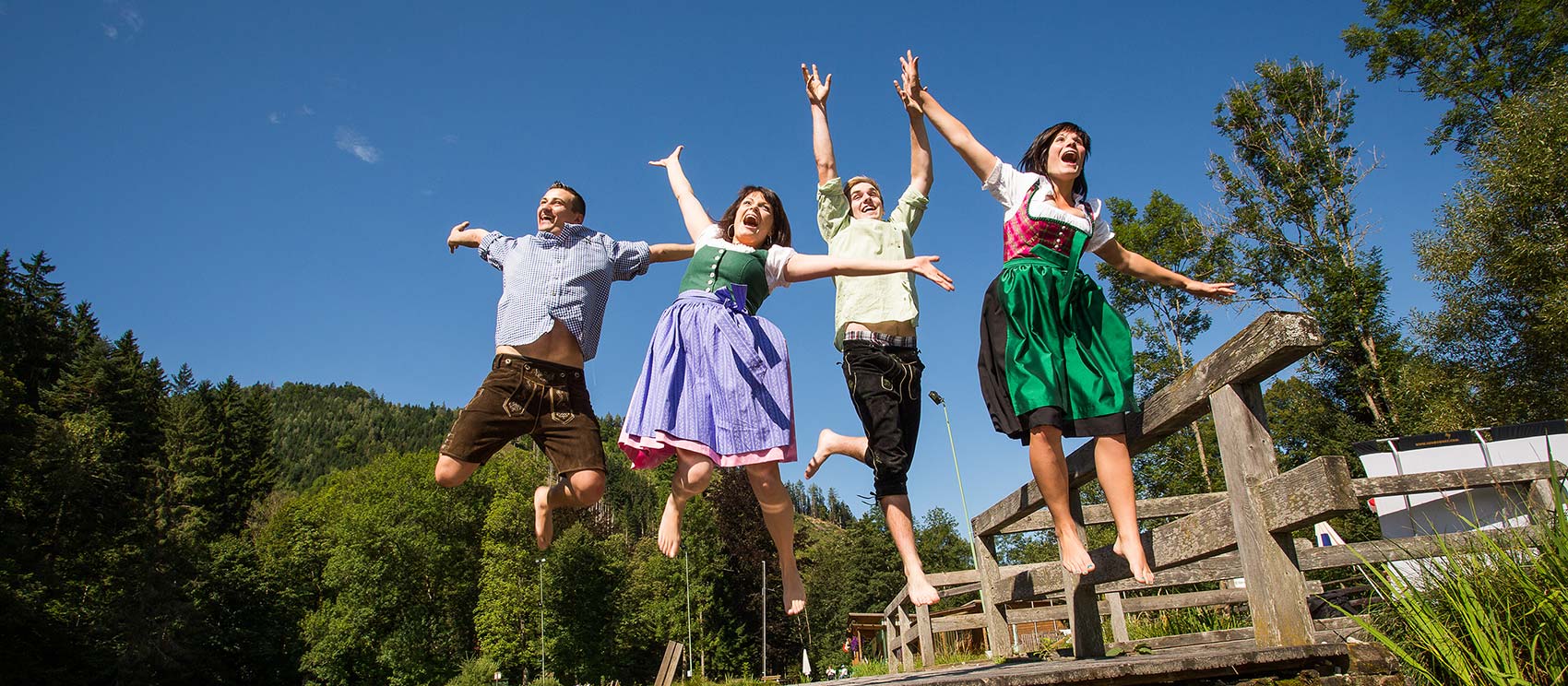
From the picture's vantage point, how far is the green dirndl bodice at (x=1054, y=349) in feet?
11.8

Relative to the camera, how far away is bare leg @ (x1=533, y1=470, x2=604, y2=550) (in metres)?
4.34

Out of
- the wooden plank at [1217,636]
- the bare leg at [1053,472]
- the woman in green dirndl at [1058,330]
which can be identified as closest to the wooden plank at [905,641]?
the wooden plank at [1217,636]

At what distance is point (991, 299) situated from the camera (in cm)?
405

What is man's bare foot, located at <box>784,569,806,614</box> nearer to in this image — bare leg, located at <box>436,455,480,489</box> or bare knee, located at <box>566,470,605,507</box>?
bare knee, located at <box>566,470,605,507</box>

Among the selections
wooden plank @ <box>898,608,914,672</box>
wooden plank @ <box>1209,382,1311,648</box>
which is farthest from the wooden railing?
wooden plank @ <box>898,608,914,672</box>

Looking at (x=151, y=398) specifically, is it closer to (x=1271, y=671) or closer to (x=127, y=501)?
(x=127, y=501)

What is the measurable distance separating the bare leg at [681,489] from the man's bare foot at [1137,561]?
6.05ft

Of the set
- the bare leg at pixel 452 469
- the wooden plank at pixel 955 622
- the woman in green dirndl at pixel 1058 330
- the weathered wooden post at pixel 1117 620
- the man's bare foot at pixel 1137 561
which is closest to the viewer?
the man's bare foot at pixel 1137 561

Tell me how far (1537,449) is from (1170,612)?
26.3 feet

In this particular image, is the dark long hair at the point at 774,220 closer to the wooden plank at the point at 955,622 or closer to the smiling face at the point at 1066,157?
the smiling face at the point at 1066,157

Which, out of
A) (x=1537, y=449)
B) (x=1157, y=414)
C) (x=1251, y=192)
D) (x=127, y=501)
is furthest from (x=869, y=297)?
(x=127, y=501)

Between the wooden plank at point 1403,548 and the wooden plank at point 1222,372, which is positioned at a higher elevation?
the wooden plank at point 1222,372

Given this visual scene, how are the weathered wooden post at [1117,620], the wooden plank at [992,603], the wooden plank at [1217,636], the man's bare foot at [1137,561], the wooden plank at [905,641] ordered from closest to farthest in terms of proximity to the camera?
the man's bare foot at [1137,561], the wooden plank at [1217,636], the wooden plank at [992,603], the weathered wooden post at [1117,620], the wooden plank at [905,641]

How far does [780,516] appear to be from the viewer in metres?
4.28
